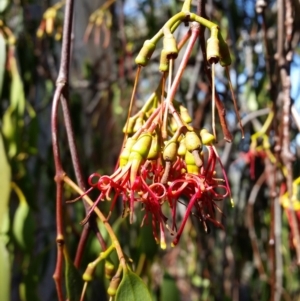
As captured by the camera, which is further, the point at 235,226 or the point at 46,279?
the point at 46,279

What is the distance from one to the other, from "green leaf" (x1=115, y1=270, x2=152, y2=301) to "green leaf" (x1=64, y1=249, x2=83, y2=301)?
103 millimetres

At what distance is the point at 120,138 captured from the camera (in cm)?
297

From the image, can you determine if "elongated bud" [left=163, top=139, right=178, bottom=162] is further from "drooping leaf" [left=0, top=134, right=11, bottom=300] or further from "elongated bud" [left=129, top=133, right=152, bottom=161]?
"drooping leaf" [left=0, top=134, right=11, bottom=300]

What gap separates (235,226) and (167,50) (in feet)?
3.65

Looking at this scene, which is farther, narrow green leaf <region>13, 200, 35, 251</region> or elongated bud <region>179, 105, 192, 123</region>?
narrow green leaf <region>13, 200, 35, 251</region>

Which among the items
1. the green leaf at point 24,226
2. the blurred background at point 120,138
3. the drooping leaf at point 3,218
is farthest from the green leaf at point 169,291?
the drooping leaf at point 3,218

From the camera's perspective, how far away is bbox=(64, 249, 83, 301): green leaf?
2.19 feet

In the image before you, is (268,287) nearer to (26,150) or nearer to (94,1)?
(26,150)

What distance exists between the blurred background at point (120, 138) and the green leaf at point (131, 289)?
0.15m

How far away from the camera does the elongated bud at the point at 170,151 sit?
1.66 feet

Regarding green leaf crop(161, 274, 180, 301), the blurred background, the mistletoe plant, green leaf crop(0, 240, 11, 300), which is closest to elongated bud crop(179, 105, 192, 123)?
the mistletoe plant

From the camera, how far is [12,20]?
226 cm

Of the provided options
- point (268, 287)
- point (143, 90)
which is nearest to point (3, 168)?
point (268, 287)

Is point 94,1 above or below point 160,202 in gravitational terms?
above
